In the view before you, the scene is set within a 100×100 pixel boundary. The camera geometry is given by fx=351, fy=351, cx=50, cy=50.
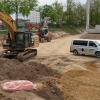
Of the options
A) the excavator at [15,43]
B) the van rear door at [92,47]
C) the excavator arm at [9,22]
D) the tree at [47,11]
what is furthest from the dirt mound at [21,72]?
the tree at [47,11]

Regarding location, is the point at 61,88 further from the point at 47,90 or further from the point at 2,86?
the point at 2,86

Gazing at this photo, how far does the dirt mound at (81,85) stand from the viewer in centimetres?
1847

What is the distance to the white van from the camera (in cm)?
3750

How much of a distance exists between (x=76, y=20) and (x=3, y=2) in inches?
1565

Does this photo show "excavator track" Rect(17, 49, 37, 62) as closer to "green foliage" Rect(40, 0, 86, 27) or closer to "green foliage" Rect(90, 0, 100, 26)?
"green foliage" Rect(40, 0, 86, 27)

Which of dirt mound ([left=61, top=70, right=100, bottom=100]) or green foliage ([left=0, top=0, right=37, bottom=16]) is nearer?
dirt mound ([left=61, top=70, right=100, bottom=100])

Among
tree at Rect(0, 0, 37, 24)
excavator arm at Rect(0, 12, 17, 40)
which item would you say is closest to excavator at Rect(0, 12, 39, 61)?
excavator arm at Rect(0, 12, 17, 40)

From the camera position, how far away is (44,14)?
320 feet

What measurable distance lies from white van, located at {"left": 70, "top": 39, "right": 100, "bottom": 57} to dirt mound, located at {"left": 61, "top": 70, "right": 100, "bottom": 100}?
1066 cm

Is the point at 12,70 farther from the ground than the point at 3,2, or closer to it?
closer to it

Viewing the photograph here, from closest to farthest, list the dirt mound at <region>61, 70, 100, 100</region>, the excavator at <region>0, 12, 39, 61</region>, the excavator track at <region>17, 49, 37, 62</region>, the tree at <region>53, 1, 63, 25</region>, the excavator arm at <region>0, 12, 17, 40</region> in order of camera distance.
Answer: the dirt mound at <region>61, 70, 100, 100</region>, the excavator arm at <region>0, 12, 17, 40</region>, the excavator track at <region>17, 49, 37, 62</region>, the excavator at <region>0, 12, 39, 61</region>, the tree at <region>53, 1, 63, 25</region>

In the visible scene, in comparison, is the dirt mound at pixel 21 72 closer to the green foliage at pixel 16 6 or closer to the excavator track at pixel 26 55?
the excavator track at pixel 26 55

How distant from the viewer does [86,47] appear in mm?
38125

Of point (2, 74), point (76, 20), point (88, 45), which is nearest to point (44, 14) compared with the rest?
point (76, 20)
